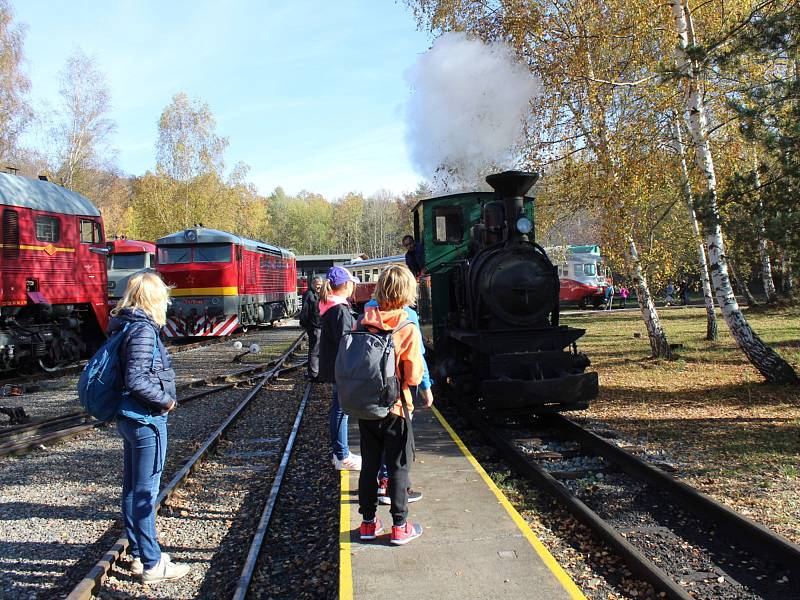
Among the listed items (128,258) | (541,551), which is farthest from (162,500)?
(128,258)

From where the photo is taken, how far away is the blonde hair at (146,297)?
371cm

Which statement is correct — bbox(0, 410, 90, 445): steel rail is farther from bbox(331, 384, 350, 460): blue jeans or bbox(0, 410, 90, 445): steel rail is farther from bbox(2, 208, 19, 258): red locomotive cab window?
bbox(2, 208, 19, 258): red locomotive cab window

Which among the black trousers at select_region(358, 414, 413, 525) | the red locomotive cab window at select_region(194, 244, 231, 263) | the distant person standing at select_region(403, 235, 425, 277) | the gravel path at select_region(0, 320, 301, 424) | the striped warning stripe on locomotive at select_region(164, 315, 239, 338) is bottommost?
the gravel path at select_region(0, 320, 301, 424)

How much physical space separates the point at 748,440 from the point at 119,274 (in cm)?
1902

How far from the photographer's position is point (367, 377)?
12.1 feet

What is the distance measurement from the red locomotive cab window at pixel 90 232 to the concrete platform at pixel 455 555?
1105 cm

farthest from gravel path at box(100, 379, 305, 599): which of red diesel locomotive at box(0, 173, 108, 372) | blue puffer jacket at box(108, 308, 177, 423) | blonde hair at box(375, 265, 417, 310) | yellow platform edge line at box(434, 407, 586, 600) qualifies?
red diesel locomotive at box(0, 173, 108, 372)

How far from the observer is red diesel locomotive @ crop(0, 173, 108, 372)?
1177 cm

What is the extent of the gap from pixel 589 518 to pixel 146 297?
3.38 metres

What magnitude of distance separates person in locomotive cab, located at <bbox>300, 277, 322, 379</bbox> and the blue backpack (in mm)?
2857

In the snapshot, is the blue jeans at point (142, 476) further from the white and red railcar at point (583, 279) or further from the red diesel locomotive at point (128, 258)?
the white and red railcar at point (583, 279)

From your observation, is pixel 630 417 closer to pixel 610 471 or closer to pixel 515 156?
pixel 610 471

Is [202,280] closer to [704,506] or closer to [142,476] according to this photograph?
[142,476]

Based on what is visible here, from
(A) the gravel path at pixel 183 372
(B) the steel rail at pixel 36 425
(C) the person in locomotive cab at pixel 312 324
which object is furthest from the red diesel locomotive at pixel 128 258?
(C) the person in locomotive cab at pixel 312 324
